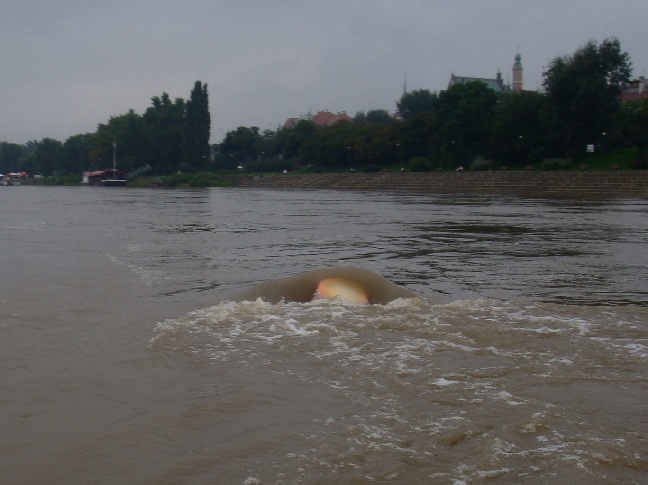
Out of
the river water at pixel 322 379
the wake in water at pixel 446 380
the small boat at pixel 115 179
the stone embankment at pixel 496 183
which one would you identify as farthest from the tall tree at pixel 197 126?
the wake in water at pixel 446 380

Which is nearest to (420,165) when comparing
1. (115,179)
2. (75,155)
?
(115,179)

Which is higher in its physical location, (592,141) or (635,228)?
(592,141)

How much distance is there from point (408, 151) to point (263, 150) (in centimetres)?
3382

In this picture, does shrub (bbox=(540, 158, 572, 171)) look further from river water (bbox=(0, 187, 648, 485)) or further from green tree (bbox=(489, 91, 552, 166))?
river water (bbox=(0, 187, 648, 485))

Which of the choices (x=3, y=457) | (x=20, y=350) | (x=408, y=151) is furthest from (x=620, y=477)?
(x=408, y=151)

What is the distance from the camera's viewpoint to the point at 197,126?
94.2 m

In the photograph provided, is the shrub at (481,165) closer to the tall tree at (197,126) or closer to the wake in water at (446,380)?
the tall tree at (197,126)

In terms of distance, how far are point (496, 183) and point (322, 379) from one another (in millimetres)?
48870

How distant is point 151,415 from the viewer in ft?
15.0

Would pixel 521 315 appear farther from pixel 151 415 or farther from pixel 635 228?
pixel 635 228

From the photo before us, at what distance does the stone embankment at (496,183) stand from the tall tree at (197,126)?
23.2 meters

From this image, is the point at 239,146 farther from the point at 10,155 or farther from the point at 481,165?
the point at 10,155

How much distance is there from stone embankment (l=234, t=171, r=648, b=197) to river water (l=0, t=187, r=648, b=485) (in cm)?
A: 3555

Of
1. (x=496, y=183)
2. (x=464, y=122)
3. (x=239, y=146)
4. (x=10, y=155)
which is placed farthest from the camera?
(x=10, y=155)
